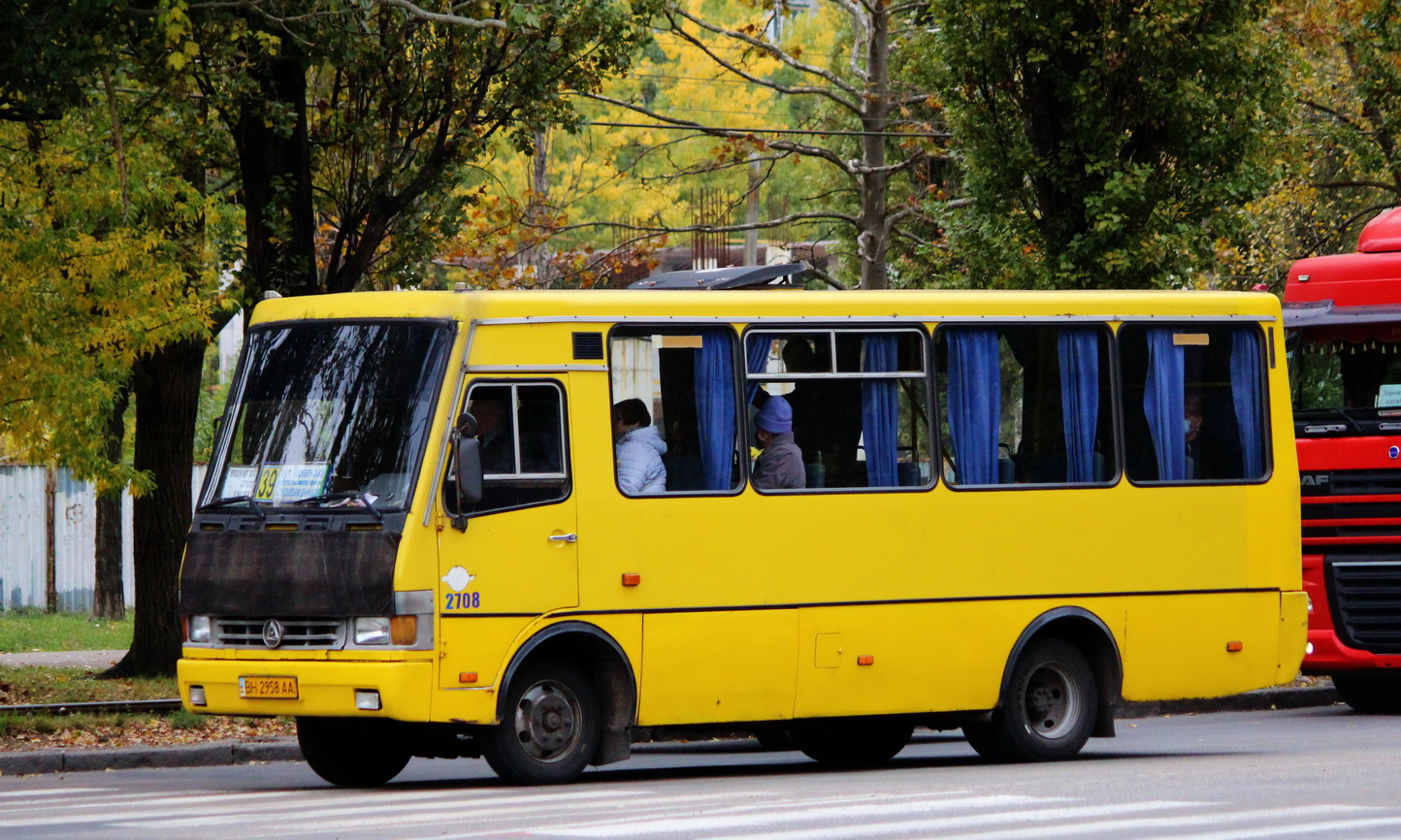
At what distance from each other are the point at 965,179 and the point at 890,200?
54.8 feet

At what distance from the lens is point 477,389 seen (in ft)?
38.3

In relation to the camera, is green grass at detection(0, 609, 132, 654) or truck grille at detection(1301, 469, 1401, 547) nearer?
truck grille at detection(1301, 469, 1401, 547)

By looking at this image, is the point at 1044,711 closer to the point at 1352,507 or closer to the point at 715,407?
the point at 715,407

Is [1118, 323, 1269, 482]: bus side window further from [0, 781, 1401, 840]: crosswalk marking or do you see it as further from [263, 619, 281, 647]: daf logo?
[263, 619, 281, 647]: daf logo

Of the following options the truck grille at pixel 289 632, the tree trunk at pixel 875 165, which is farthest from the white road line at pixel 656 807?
the tree trunk at pixel 875 165

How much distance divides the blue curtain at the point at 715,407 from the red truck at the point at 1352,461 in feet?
22.1

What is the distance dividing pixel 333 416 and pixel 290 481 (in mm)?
450

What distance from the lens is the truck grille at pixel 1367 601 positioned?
17.0m

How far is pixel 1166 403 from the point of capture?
46.1ft

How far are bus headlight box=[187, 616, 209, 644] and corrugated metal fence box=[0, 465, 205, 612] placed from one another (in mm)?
23384

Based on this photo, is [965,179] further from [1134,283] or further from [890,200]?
[890,200]

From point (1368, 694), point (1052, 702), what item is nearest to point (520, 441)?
point (1052, 702)

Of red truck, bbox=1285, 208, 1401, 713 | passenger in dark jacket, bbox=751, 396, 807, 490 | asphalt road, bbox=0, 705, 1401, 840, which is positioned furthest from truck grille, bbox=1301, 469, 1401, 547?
passenger in dark jacket, bbox=751, 396, 807, 490

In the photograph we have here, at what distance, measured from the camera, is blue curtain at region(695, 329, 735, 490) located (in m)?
12.3
